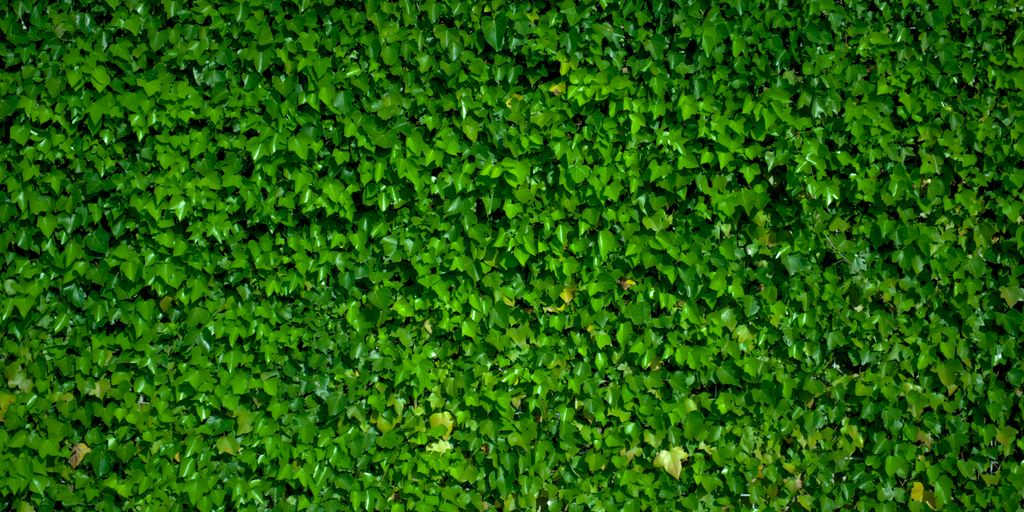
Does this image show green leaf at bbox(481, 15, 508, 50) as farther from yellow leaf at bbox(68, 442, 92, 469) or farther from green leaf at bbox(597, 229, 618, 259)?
yellow leaf at bbox(68, 442, 92, 469)

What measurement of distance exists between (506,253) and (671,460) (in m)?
1.01

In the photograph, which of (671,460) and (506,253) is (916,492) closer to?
(671,460)

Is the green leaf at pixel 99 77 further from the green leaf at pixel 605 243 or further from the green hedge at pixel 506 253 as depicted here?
the green leaf at pixel 605 243

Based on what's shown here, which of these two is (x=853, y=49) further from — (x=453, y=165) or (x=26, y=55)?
(x=26, y=55)

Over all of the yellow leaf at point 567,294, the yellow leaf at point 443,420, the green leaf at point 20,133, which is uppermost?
the green leaf at point 20,133

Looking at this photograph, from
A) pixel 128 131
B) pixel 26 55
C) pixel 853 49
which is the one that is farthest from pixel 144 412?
pixel 853 49

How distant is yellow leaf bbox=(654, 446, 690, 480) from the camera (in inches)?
116

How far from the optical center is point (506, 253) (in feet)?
9.32

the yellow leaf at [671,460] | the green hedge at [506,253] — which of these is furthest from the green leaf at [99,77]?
the yellow leaf at [671,460]

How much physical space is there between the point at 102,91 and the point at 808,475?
295 cm

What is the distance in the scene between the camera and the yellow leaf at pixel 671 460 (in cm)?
295

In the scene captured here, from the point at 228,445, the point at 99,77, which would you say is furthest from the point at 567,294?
the point at 99,77

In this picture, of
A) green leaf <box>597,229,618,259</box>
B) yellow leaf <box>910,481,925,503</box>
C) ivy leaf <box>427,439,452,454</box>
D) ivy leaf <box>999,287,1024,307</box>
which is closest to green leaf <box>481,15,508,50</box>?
green leaf <box>597,229,618,259</box>

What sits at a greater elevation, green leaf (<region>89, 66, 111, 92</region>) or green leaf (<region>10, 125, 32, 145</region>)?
green leaf (<region>89, 66, 111, 92</region>)
